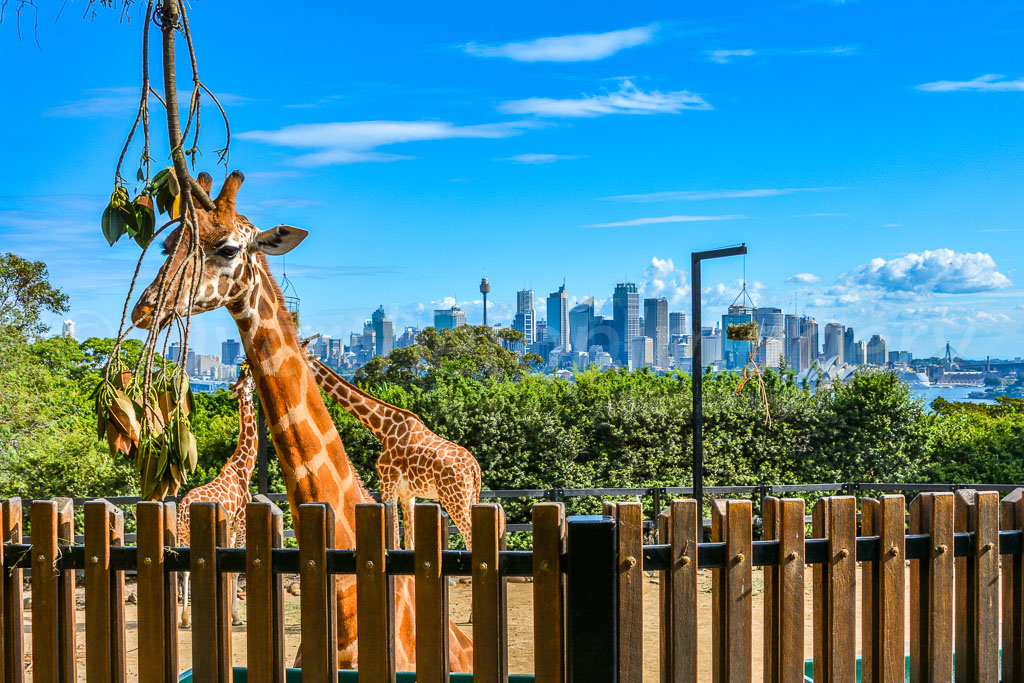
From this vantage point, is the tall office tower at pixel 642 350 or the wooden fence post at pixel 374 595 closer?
the wooden fence post at pixel 374 595

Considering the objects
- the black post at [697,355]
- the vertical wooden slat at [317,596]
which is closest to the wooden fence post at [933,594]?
the vertical wooden slat at [317,596]

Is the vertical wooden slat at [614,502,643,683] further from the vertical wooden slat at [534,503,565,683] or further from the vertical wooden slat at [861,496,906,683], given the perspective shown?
the vertical wooden slat at [861,496,906,683]

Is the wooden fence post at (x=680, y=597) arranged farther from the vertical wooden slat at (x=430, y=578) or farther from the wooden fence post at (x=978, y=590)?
the wooden fence post at (x=978, y=590)

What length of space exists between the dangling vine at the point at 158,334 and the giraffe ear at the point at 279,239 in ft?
1.43

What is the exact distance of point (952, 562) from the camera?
2.65 metres

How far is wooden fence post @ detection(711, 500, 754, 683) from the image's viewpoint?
8.09 feet

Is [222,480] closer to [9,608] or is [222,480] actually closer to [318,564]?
[9,608]

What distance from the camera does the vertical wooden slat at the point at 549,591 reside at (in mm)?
2375

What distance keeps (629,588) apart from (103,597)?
5.30ft

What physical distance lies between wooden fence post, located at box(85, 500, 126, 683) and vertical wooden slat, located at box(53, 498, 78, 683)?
0.08 metres

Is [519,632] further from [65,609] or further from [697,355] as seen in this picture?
[65,609]

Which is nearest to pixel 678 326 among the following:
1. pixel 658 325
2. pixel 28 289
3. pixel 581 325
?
pixel 658 325

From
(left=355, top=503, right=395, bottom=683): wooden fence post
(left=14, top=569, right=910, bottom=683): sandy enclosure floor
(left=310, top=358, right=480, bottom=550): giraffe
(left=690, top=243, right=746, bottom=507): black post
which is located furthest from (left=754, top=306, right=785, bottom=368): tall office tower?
(left=355, top=503, right=395, bottom=683): wooden fence post

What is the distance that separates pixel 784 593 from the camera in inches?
99.0
